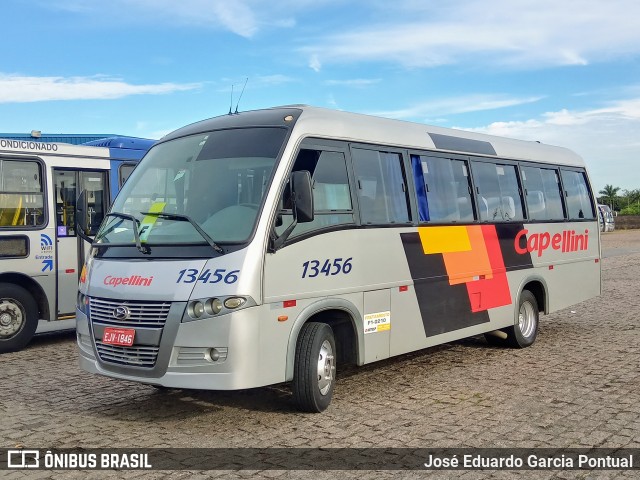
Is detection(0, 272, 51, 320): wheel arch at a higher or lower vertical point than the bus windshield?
lower

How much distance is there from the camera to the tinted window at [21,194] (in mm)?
10742

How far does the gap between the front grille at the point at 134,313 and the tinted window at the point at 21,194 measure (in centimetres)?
464

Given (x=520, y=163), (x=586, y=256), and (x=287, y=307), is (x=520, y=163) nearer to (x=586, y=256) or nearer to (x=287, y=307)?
(x=586, y=256)

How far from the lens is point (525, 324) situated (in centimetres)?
1092

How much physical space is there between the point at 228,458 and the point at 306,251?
2077mm

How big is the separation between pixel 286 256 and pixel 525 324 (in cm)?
552

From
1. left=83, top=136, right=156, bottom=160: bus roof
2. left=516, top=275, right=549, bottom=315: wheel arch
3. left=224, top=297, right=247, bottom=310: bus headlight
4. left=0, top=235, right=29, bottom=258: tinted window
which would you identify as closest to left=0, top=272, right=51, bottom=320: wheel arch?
left=0, top=235, right=29, bottom=258: tinted window

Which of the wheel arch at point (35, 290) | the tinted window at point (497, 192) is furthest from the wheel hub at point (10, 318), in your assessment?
the tinted window at point (497, 192)

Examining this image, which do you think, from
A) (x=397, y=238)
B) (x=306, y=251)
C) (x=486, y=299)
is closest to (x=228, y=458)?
(x=306, y=251)

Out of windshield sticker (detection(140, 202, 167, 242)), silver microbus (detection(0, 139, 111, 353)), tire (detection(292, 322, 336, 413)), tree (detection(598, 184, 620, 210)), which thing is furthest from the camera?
tree (detection(598, 184, 620, 210))

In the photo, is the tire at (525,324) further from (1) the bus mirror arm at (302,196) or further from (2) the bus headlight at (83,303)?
(2) the bus headlight at (83,303)

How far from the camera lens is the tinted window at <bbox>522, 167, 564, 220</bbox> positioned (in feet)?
36.9

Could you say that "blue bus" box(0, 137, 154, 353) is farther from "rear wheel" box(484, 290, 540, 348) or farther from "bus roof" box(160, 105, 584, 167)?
"rear wheel" box(484, 290, 540, 348)

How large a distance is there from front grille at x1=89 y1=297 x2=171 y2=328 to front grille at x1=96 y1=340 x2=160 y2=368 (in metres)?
0.21
